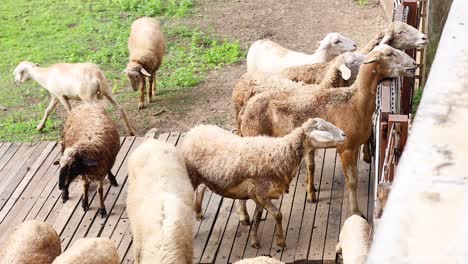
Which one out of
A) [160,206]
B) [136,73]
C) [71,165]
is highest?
[160,206]

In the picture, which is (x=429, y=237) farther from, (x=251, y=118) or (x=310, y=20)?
(x=310, y=20)

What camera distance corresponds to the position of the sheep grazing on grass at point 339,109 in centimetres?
742

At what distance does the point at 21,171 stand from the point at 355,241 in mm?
4624

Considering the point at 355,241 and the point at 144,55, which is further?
the point at 144,55

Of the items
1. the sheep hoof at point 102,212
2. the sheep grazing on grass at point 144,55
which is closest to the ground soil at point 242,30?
the sheep grazing on grass at point 144,55

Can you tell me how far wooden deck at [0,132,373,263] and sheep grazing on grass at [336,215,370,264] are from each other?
85 cm

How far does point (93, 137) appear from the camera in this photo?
816 cm

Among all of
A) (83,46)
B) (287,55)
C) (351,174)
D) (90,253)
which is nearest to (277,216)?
(351,174)

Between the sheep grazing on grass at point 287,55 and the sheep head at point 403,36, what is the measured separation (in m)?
1.60

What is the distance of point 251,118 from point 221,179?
0.98 m

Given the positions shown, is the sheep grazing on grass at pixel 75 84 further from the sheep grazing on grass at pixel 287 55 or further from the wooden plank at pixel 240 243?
the wooden plank at pixel 240 243

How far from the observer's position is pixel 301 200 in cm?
806

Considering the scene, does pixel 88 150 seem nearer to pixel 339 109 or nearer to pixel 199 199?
pixel 199 199

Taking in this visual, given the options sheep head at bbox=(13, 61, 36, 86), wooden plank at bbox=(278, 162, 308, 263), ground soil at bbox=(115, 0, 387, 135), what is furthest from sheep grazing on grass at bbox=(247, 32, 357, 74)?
sheep head at bbox=(13, 61, 36, 86)
